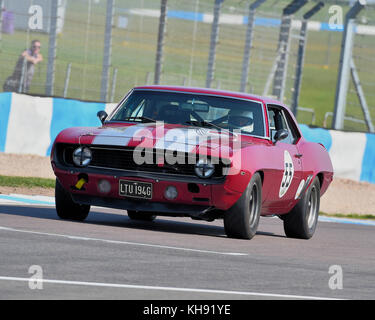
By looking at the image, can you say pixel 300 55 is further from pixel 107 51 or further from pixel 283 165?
pixel 283 165

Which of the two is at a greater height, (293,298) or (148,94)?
(148,94)

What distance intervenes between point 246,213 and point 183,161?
82cm

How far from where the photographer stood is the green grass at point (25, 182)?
48.2 feet

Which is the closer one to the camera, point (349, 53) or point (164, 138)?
point (164, 138)

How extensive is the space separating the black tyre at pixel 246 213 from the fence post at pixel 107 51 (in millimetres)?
9678

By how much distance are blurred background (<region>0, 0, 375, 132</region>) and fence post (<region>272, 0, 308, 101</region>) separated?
0.9 inches

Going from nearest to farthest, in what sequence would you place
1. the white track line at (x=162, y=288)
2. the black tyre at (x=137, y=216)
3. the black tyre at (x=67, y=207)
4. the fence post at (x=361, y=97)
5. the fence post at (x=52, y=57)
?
the white track line at (x=162, y=288) < the black tyre at (x=67, y=207) < the black tyre at (x=137, y=216) < the fence post at (x=52, y=57) < the fence post at (x=361, y=97)

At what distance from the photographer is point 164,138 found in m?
9.91

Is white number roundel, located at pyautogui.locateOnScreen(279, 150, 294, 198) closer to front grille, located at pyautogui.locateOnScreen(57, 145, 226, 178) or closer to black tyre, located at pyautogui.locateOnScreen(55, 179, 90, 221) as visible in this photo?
front grille, located at pyautogui.locateOnScreen(57, 145, 226, 178)

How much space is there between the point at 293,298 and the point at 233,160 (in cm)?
324

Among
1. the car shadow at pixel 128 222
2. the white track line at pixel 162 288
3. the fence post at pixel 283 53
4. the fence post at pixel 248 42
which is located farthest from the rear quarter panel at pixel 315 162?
the fence post at pixel 283 53

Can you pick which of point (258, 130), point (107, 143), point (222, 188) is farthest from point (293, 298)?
point (258, 130)

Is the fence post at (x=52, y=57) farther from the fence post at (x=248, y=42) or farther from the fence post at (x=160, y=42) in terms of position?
the fence post at (x=248, y=42)

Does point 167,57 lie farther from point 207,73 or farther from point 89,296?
point 89,296
